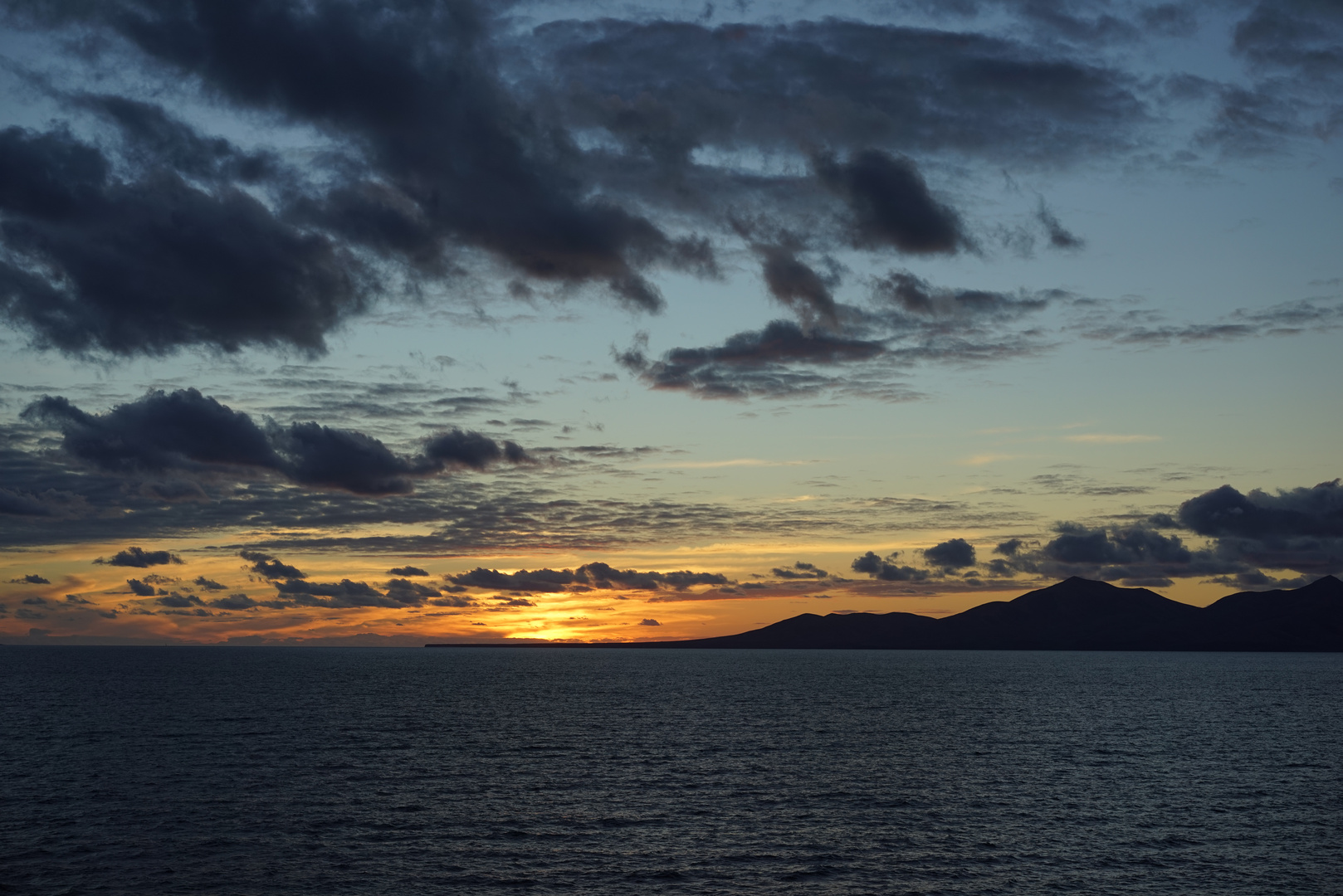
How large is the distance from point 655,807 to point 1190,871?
34163 mm

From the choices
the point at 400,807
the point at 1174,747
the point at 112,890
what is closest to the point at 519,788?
the point at 400,807

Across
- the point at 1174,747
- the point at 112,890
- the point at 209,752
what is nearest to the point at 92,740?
the point at 209,752

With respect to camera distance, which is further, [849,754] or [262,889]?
[849,754]

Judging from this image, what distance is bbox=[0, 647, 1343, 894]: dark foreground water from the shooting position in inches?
2018

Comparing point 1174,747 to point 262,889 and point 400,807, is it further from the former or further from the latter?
point 262,889

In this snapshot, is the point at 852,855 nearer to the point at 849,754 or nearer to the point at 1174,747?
the point at 849,754

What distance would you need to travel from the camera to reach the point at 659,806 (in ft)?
225

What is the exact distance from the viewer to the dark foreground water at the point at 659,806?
51.2m

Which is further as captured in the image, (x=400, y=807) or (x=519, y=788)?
(x=519, y=788)

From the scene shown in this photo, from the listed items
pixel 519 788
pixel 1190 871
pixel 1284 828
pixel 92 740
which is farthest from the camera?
pixel 92 740

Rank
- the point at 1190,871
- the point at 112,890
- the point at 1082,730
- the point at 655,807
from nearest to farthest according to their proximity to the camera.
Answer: the point at 112,890 < the point at 1190,871 < the point at 655,807 < the point at 1082,730

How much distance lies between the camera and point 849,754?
96.6 m

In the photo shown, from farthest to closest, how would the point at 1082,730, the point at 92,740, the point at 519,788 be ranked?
the point at 1082,730 < the point at 92,740 < the point at 519,788

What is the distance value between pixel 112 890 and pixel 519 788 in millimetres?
33051
